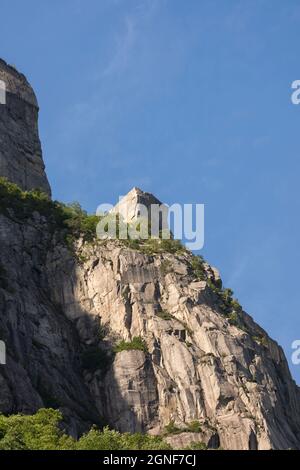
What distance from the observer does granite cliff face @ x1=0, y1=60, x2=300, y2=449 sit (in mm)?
80375

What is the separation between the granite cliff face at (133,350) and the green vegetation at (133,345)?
148 mm

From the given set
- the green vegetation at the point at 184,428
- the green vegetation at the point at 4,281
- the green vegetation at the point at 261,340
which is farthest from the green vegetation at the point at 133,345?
the green vegetation at the point at 261,340

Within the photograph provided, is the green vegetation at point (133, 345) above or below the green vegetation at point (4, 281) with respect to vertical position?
below

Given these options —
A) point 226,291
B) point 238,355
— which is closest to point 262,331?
point 226,291

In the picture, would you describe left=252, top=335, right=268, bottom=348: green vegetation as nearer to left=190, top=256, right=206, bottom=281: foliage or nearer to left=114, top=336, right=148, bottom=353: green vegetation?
left=190, top=256, right=206, bottom=281: foliage

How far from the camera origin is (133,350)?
85625 mm

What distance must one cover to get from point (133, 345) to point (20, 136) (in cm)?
2900

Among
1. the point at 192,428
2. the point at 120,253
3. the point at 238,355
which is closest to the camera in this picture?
the point at 192,428

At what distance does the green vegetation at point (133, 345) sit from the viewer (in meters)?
85.6

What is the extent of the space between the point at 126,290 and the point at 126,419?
11.3 metres

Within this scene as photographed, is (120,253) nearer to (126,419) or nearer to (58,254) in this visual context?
(58,254)

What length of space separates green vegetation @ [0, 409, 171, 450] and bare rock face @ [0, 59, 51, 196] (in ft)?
117

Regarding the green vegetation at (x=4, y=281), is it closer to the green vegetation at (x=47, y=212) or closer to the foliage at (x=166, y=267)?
the green vegetation at (x=47, y=212)

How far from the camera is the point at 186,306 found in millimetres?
89188
